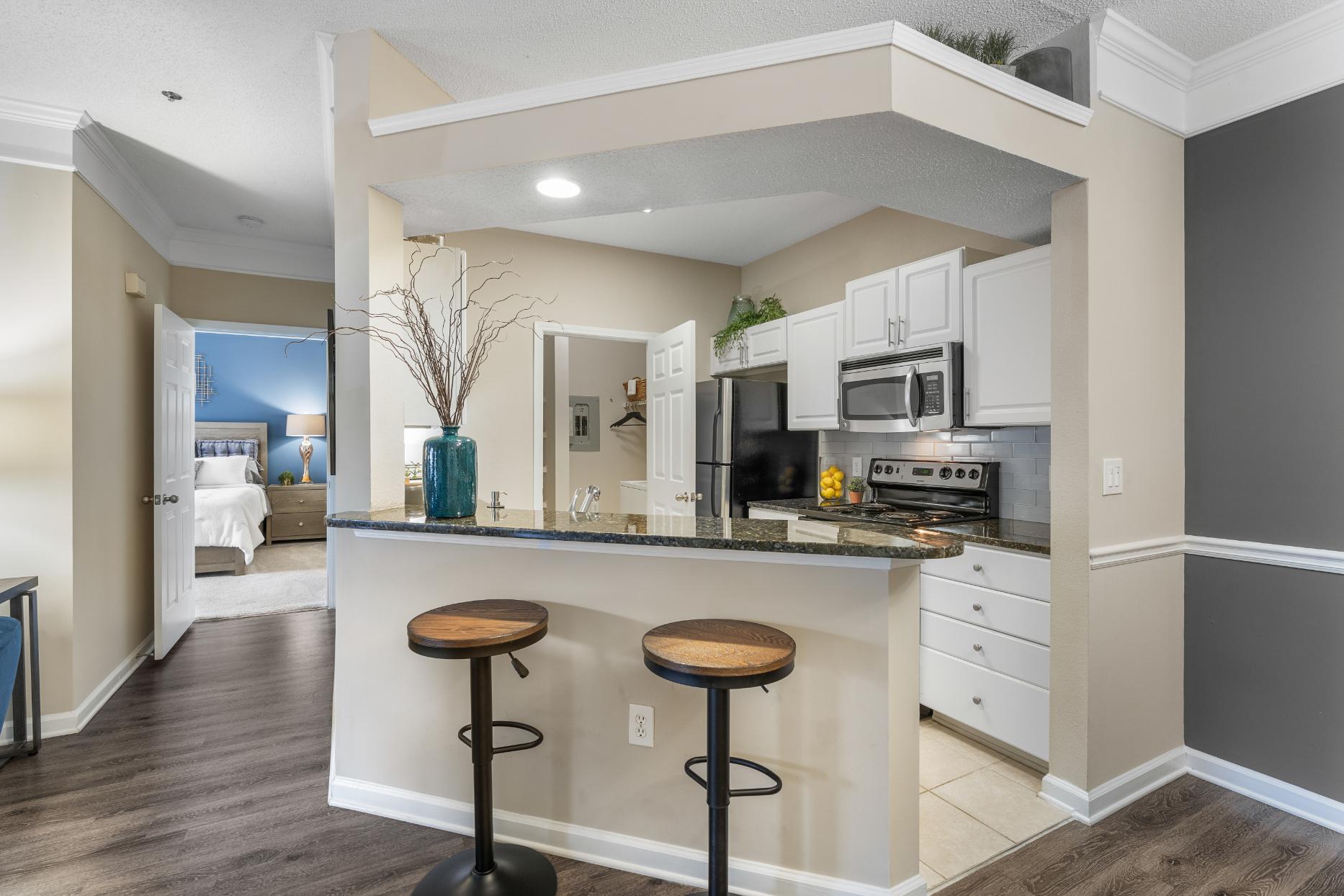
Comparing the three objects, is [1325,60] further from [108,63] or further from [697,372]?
[108,63]

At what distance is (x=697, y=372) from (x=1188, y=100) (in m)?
2.85

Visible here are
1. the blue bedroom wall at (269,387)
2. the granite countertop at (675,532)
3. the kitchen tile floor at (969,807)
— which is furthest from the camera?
the blue bedroom wall at (269,387)

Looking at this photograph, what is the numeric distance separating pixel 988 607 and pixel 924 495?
0.87 metres

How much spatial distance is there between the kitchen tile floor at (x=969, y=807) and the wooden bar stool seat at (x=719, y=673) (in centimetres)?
77

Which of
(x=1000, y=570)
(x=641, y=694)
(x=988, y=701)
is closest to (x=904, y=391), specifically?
(x=1000, y=570)

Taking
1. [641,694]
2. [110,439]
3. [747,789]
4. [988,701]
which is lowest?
[988,701]

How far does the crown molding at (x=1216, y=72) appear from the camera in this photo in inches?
80.0

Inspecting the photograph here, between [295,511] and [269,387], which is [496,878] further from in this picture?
[269,387]

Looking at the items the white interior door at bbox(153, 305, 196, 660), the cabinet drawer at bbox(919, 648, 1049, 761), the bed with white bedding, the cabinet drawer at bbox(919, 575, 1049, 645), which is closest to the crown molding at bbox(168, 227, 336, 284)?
the white interior door at bbox(153, 305, 196, 660)

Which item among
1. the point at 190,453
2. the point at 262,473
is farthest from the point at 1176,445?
the point at 262,473

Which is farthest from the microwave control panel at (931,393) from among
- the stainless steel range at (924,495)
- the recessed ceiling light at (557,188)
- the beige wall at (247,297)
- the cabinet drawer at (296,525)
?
the cabinet drawer at (296,525)

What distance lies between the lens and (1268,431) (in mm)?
2170

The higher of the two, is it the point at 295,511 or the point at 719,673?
the point at 719,673

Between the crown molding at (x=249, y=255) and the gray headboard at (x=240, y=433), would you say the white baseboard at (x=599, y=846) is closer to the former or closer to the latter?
the crown molding at (x=249, y=255)
